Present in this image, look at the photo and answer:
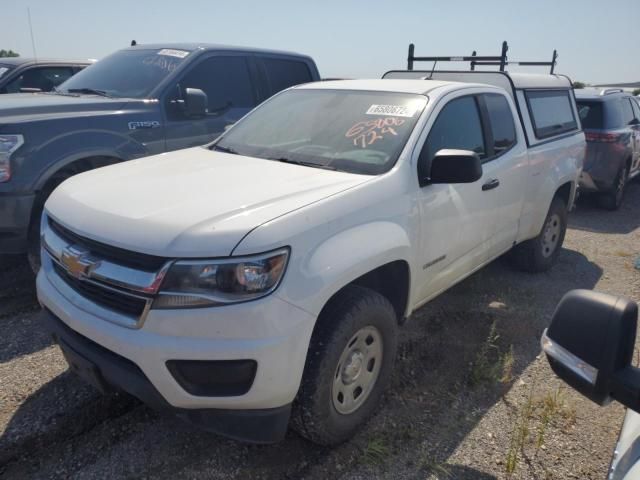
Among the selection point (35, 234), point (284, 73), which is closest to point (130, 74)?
point (284, 73)

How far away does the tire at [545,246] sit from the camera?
4.94m

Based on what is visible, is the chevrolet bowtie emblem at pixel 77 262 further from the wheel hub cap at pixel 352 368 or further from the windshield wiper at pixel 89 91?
the windshield wiper at pixel 89 91

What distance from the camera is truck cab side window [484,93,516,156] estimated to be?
12.8ft

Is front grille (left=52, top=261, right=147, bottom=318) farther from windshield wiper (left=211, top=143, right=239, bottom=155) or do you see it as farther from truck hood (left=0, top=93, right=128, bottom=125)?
truck hood (left=0, top=93, right=128, bottom=125)

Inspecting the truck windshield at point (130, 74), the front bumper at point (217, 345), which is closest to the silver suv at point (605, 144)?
the truck windshield at point (130, 74)

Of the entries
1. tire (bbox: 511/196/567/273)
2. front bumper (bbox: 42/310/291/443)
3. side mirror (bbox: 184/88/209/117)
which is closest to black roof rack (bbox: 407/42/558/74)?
tire (bbox: 511/196/567/273)

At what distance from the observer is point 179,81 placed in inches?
195

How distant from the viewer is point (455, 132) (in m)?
3.42

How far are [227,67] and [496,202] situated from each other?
324cm

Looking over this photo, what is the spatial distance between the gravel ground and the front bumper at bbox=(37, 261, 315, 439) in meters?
0.54

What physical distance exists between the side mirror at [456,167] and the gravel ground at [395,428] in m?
1.26

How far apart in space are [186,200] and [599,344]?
5.80 ft

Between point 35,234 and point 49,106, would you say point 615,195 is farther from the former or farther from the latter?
point 35,234

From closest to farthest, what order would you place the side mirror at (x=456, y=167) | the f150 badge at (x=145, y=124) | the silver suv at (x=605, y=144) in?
1. the side mirror at (x=456, y=167)
2. the f150 badge at (x=145, y=124)
3. the silver suv at (x=605, y=144)
